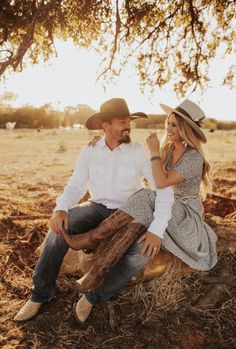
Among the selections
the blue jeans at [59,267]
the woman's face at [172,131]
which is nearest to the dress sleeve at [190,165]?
the woman's face at [172,131]

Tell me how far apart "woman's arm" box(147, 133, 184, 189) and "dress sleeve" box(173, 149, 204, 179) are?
0.06m

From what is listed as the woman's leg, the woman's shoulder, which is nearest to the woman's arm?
the woman's shoulder

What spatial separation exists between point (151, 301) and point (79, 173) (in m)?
1.43

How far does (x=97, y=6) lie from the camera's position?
6.09 m

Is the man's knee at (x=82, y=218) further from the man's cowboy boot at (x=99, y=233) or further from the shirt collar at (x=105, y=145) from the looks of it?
the shirt collar at (x=105, y=145)

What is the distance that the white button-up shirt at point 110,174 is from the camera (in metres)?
4.30

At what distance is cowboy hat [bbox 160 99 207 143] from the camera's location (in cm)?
422

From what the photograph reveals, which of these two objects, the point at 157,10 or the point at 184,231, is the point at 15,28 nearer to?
the point at 157,10

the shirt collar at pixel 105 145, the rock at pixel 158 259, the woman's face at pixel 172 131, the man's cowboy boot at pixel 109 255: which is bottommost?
the rock at pixel 158 259

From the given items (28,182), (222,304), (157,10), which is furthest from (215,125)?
(222,304)

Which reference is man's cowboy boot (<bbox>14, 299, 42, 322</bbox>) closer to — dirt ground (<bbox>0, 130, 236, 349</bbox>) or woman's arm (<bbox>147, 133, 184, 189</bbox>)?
dirt ground (<bbox>0, 130, 236, 349</bbox>)

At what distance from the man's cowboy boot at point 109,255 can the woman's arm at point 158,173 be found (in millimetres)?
479

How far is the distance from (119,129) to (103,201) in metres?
0.73

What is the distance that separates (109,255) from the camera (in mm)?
3689
